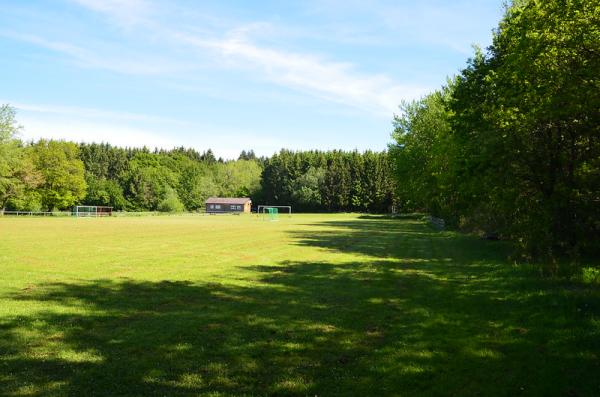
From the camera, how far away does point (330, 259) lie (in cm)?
2122

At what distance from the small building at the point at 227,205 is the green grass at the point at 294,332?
11620cm

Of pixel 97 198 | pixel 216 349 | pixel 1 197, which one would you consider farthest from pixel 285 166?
pixel 216 349

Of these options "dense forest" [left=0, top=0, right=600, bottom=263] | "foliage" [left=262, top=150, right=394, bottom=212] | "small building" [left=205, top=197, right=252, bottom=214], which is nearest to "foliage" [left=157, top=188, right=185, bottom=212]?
"small building" [left=205, top=197, right=252, bottom=214]

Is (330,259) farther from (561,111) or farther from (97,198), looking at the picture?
(97,198)

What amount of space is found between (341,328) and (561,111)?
358 inches

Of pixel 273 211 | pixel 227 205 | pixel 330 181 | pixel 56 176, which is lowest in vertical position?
pixel 273 211

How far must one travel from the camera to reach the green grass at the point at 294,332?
6.43m

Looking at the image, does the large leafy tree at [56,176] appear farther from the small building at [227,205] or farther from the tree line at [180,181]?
the small building at [227,205]

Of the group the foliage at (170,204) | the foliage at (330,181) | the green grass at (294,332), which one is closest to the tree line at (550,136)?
the green grass at (294,332)

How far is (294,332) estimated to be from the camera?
29.5 feet

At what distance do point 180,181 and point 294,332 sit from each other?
141 m

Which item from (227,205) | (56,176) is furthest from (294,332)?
(227,205)

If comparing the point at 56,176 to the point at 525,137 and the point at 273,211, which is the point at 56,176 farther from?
the point at 525,137

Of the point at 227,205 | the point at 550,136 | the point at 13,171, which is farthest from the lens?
the point at 227,205
